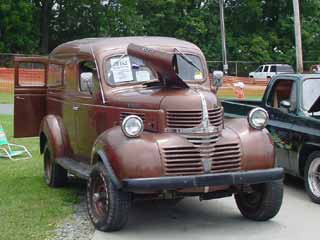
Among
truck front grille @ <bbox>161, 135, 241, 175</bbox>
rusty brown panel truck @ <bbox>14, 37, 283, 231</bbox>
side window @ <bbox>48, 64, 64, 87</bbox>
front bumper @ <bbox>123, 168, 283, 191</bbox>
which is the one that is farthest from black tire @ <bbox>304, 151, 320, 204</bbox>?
side window @ <bbox>48, 64, 64, 87</bbox>

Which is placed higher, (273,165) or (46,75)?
(46,75)

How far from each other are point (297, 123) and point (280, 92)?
116cm

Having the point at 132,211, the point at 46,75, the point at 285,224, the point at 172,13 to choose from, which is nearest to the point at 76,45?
the point at 46,75

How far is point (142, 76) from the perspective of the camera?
7.46m

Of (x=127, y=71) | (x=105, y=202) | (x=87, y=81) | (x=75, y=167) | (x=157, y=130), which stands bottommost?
(x=105, y=202)

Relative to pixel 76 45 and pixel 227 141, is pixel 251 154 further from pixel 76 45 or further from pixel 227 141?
pixel 76 45

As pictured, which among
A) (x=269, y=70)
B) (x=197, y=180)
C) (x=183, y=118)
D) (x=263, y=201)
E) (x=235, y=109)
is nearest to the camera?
(x=197, y=180)

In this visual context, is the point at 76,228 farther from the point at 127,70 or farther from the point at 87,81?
the point at 127,70

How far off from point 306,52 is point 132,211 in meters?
48.6

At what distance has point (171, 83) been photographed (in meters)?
7.01

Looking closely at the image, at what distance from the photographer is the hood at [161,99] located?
21.6 ft

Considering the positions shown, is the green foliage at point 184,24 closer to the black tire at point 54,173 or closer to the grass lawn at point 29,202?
the grass lawn at point 29,202

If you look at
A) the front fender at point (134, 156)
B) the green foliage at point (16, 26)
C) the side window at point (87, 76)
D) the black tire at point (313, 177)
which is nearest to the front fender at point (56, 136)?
the side window at point (87, 76)

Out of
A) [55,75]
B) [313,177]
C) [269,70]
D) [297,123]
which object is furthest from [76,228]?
[269,70]
